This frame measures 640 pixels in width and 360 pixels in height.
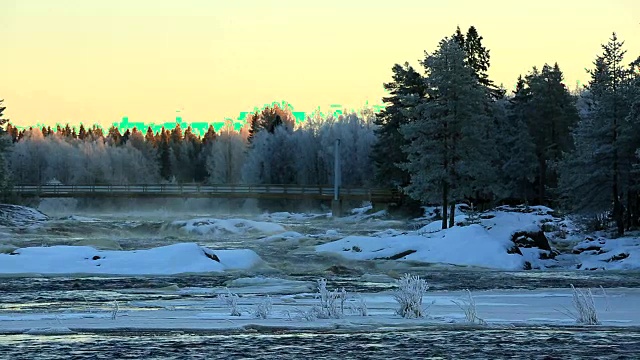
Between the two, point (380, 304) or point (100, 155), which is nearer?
point (380, 304)

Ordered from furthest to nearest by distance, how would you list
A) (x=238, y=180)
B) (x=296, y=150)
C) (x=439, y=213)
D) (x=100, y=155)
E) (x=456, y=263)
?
(x=100, y=155) → (x=238, y=180) → (x=296, y=150) → (x=439, y=213) → (x=456, y=263)

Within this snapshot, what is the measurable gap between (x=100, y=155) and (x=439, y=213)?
4242 inches

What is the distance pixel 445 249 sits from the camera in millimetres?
33844

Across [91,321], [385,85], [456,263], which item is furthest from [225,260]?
[385,85]

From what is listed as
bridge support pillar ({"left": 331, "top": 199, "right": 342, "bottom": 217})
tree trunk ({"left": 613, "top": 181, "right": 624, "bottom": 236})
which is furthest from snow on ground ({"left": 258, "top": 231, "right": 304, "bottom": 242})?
bridge support pillar ({"left": 331, "top": 199, "right": 342, "bottom": 217})

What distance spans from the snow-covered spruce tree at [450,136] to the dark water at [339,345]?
110 ft

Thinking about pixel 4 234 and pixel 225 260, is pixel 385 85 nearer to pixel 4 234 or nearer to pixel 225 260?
pixel 4 234

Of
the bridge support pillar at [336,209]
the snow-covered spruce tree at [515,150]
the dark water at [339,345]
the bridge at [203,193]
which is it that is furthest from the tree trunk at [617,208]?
the bridge support pillar at [336,209]

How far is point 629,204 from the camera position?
1731 inches

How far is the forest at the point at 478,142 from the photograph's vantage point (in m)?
43.1

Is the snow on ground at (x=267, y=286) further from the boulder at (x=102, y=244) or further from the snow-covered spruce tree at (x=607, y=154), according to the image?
the snow-covered spruce tree at (x=607, y=154)

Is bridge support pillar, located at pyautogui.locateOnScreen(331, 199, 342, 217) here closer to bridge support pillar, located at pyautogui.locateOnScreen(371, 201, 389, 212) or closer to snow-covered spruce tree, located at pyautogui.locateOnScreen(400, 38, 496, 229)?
bridge support pillar, located at pyautogui.locateOnScreen(371, 201, 389, 212)

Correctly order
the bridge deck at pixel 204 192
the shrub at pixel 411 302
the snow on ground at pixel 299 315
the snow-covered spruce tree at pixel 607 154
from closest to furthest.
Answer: the snow on ground at pixel 299 315, the shrub at pixel 411 302, the snow-covered spruce tree at pixel 607 154, the bridge deck at pixel 204 192

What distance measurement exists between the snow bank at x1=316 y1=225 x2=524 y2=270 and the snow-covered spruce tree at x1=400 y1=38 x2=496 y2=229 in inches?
308
